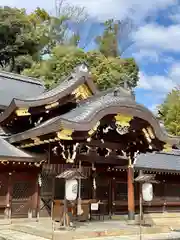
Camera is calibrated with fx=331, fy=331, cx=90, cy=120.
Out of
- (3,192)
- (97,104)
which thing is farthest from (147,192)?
(3,192)

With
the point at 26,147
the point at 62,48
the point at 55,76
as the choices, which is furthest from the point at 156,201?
the point at 62,48

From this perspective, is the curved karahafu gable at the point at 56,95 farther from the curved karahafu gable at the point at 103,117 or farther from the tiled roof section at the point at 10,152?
the tiled roof section at the point at 10,152

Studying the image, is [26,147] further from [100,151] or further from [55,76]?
[55,76]

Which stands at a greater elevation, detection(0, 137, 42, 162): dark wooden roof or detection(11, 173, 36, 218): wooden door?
detection(0, 137, 42, 162): dark wooden roof

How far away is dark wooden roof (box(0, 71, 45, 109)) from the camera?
55.4 ft

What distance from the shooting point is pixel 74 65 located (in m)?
35.0

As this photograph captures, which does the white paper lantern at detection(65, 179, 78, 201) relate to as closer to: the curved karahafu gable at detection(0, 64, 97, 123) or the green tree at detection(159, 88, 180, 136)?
the curved karahafu gable at detection(0, 64, 97, 123)

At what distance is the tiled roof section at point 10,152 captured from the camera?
11.7 metres

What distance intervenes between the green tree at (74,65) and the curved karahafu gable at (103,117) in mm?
22226

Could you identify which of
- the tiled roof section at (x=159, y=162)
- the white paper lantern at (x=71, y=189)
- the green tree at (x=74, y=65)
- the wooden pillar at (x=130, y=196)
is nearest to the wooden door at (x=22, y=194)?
the white paper lantern at (x=71, y=189)

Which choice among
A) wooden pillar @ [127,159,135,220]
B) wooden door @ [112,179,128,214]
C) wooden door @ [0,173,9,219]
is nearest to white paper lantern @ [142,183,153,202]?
wooden pillar @ [127,159,135,220]

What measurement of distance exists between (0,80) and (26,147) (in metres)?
6.66

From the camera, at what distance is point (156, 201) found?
17.8 metres

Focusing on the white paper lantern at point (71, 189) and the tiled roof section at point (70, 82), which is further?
the tiled roof section at point (70, 82)
